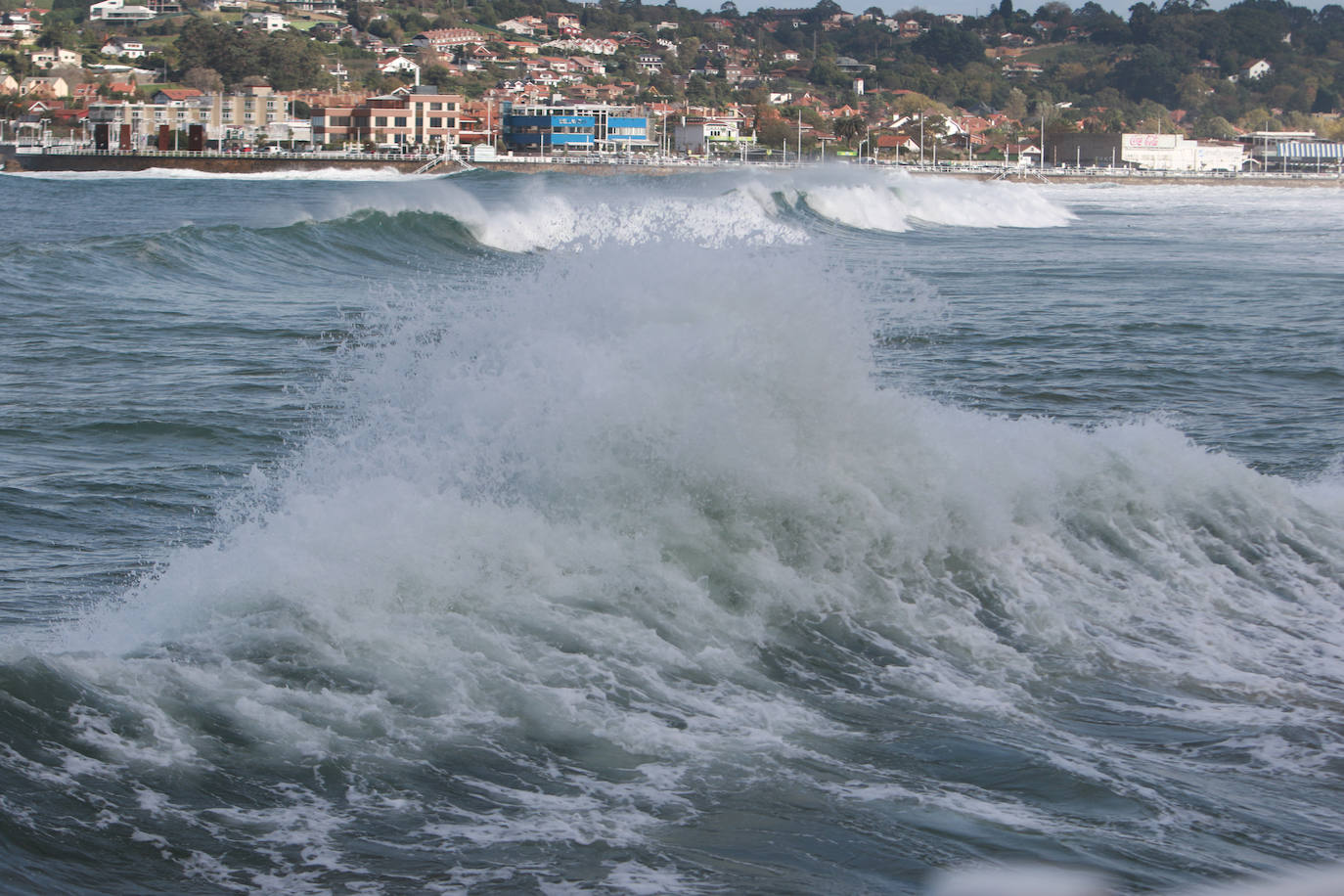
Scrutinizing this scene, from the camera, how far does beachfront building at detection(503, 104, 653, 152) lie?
111562 millimetres

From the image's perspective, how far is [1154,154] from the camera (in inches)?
4806

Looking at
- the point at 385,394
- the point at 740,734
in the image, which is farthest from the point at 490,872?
the point at 385,394

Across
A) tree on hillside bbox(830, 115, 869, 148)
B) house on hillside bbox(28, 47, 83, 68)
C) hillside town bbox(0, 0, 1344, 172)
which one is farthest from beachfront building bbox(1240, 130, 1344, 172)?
house on hillside bbox(28, 47, 83, 68)

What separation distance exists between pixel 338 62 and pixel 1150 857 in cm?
16487

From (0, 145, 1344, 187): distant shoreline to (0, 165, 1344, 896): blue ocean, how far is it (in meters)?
79.0

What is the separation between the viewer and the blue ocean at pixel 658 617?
15.3 ft

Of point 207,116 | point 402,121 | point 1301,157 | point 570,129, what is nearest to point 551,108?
point 570,129

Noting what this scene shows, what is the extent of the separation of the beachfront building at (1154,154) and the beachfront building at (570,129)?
133 ft

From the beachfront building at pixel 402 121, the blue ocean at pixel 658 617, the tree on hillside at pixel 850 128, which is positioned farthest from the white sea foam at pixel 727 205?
the tree on hillside at pixel 850 128

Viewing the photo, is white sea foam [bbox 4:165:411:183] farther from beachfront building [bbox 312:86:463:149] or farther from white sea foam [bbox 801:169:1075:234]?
white sea foam [bbox 801:169:1075:234]

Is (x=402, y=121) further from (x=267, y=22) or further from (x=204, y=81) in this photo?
(x=267, y=22)

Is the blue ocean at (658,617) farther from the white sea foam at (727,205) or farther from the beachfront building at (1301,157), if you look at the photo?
the beachfront building at (1301,157)

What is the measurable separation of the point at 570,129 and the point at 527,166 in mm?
14269

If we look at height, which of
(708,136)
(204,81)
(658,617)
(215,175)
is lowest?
(658,617)
